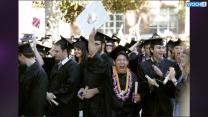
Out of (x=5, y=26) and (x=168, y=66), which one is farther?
(x=168, y=66)

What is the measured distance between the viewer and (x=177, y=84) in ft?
20.3

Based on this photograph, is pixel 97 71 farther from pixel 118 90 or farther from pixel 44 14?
pixel 44 14

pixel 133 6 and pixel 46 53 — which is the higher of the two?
pixel 133 6

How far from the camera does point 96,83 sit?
591cm

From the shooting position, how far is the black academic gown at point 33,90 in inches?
231

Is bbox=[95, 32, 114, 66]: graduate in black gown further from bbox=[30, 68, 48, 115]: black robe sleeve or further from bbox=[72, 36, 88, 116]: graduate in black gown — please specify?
bbox=[30, 68, 48, 115]: black robe sleeve

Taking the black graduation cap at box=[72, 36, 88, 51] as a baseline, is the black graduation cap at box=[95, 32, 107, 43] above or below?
above

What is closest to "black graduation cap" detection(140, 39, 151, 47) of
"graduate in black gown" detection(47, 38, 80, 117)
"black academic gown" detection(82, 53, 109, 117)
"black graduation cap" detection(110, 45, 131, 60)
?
"black graduation cap" detection(110, 45, 131, 60)

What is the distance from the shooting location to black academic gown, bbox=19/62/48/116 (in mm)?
5867

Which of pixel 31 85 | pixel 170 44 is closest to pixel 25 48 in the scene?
pixel 31 85

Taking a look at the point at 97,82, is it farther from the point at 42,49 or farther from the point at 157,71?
the point at 42,49

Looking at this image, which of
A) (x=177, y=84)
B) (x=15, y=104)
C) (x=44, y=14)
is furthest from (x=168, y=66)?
(x=15, y=104)

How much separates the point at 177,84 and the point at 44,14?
2.06 meters

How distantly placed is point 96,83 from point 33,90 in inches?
32.7
